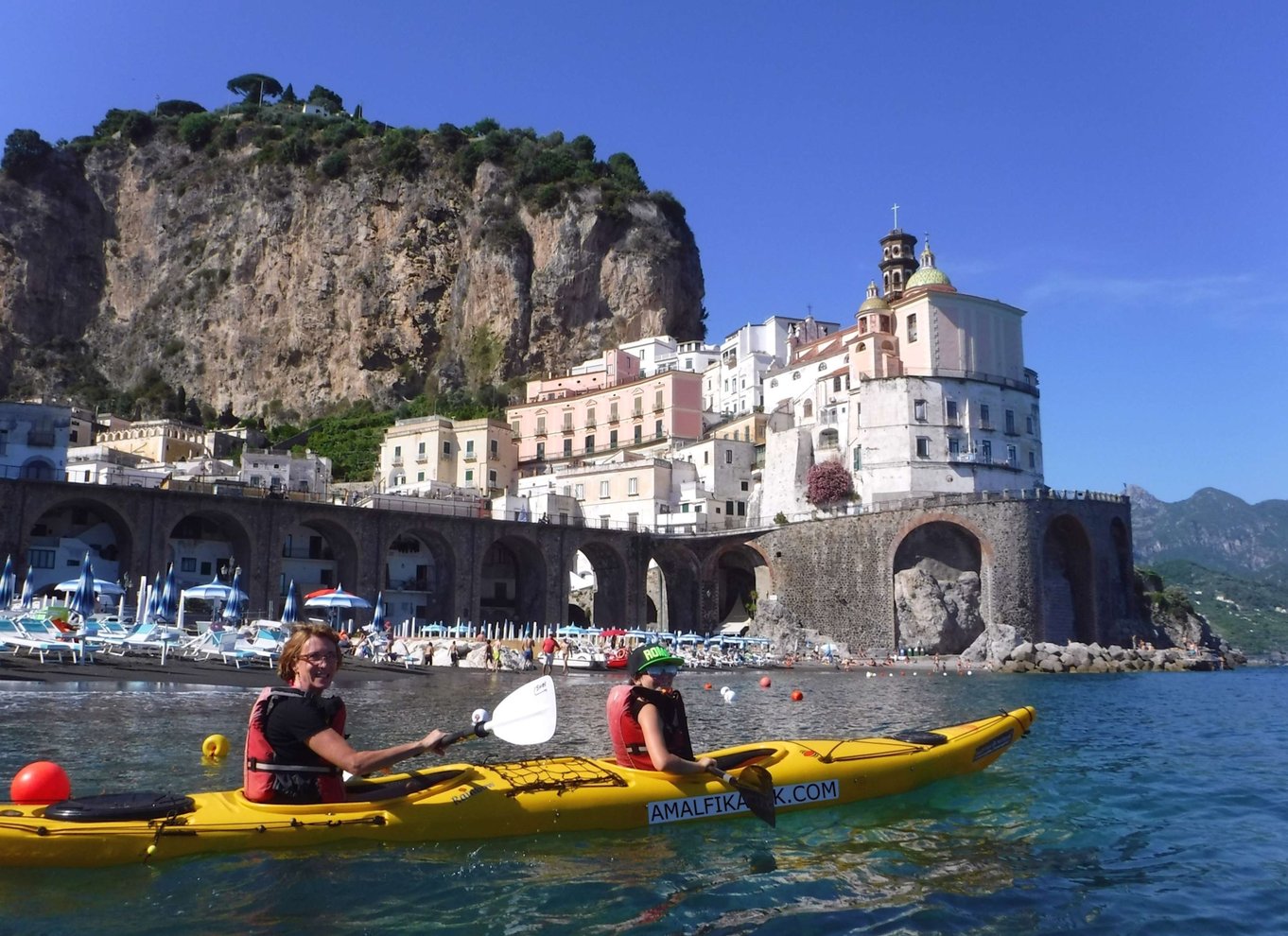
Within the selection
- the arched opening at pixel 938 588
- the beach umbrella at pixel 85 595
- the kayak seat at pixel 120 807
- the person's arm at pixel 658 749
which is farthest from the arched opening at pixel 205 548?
the person's arm at pixel 658 749

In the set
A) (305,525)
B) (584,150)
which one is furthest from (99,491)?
(584,150)

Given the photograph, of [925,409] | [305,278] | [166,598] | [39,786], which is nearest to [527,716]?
[39,786]

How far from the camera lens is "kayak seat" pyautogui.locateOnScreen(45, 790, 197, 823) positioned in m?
7.68

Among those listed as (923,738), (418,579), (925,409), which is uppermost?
(925,409)

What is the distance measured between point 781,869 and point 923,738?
418 centimetres

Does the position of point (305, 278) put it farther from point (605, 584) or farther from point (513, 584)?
point (605, 584)

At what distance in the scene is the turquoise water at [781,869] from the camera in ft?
24.0

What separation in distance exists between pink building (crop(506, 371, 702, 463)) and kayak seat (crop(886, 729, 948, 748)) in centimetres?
5542

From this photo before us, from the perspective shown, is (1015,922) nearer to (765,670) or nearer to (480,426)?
→ (765,670)

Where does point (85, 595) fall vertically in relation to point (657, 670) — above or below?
above

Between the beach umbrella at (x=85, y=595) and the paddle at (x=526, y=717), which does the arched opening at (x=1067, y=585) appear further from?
the paddle at (x=526, y=717)

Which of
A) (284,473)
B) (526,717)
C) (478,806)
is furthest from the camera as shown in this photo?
(284,473)

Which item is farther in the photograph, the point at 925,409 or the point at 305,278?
the point at 305,278

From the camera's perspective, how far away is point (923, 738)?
40.8 feet
